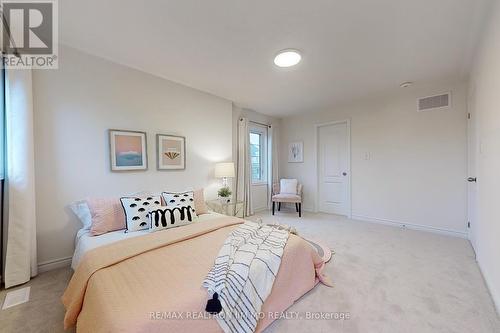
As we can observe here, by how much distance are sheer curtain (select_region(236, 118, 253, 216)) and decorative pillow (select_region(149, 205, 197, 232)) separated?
6.39 feet

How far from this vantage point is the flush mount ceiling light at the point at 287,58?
235 centimetres

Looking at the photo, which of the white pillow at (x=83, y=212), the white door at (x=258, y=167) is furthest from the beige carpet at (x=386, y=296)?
the white door at (x=258, y=167)

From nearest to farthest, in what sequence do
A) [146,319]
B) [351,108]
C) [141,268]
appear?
[146,319] < [141,268] < [351,108]

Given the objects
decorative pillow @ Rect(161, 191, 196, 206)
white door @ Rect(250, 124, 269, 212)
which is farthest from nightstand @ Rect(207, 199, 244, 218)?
white door @ Rect(250, 124, 269, 212)

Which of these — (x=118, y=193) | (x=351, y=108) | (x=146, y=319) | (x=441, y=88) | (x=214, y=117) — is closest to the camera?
(x=146, y=319)

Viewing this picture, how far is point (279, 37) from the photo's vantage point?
2.10 meters

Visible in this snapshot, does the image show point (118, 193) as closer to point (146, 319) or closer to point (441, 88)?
point (146, 319)

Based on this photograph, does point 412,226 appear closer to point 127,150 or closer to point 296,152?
point 296,152

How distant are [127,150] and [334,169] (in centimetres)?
392

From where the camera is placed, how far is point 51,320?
60.1 inches

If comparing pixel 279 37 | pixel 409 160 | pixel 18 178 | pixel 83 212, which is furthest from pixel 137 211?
pixel 409 160

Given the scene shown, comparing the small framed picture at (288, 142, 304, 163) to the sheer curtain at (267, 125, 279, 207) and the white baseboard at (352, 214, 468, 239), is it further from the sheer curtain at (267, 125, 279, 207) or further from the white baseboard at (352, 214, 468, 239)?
the white baseboard at (352, 214, 468, 239)

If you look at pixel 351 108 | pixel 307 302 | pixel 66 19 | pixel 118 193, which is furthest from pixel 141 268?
pixel 351 108

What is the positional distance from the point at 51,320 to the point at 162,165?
186cm
